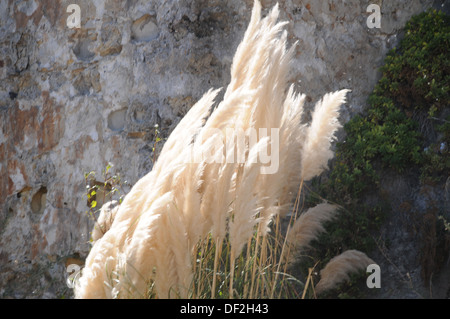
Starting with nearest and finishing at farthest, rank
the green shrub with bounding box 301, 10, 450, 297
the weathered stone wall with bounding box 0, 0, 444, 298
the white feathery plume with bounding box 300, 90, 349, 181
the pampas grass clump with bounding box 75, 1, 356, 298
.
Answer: the pampas grass clump with bounding box 75, 1, 356, 298 < the white feathery plume with bounding box 300, 90, 349, 181 < the green shrub with bounding box 301, 10, 450, 297 < the weathered stone wall with bounding box 0, 0, 444, 298

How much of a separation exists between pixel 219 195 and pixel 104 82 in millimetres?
2209

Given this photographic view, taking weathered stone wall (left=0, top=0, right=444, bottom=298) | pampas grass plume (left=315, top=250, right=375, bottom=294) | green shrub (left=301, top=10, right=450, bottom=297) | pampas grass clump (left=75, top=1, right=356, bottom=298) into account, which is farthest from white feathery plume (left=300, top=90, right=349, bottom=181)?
weathered stone wall (left=0, top=0, right=444, bottom=298)

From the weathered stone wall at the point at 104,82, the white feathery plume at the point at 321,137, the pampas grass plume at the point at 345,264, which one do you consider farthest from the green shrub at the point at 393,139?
the white feathery plume at the point at 321,137

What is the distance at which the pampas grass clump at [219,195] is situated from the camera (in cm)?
196

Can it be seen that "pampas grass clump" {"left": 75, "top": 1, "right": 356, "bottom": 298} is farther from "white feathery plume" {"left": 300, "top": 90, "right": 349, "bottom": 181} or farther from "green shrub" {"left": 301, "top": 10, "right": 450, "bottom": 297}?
"green shrub" {"left": 301, "top": 10, "right": 450, "bottom": 297}

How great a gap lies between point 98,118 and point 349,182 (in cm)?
194

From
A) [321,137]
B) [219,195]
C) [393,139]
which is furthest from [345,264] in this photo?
[393,139]

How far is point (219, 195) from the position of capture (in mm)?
2012

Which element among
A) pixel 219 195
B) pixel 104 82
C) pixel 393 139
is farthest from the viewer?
pixel 104 82

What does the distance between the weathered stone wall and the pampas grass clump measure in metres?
1.28

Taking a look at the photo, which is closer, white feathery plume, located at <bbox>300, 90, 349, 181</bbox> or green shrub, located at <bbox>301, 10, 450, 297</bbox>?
white feathery plume, located at <bbox>300, 90, 349, 181</bbox>

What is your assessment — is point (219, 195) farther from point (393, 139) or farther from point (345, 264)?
point (393, 139)

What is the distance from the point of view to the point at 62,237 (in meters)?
3.89

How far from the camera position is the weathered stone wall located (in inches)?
145
